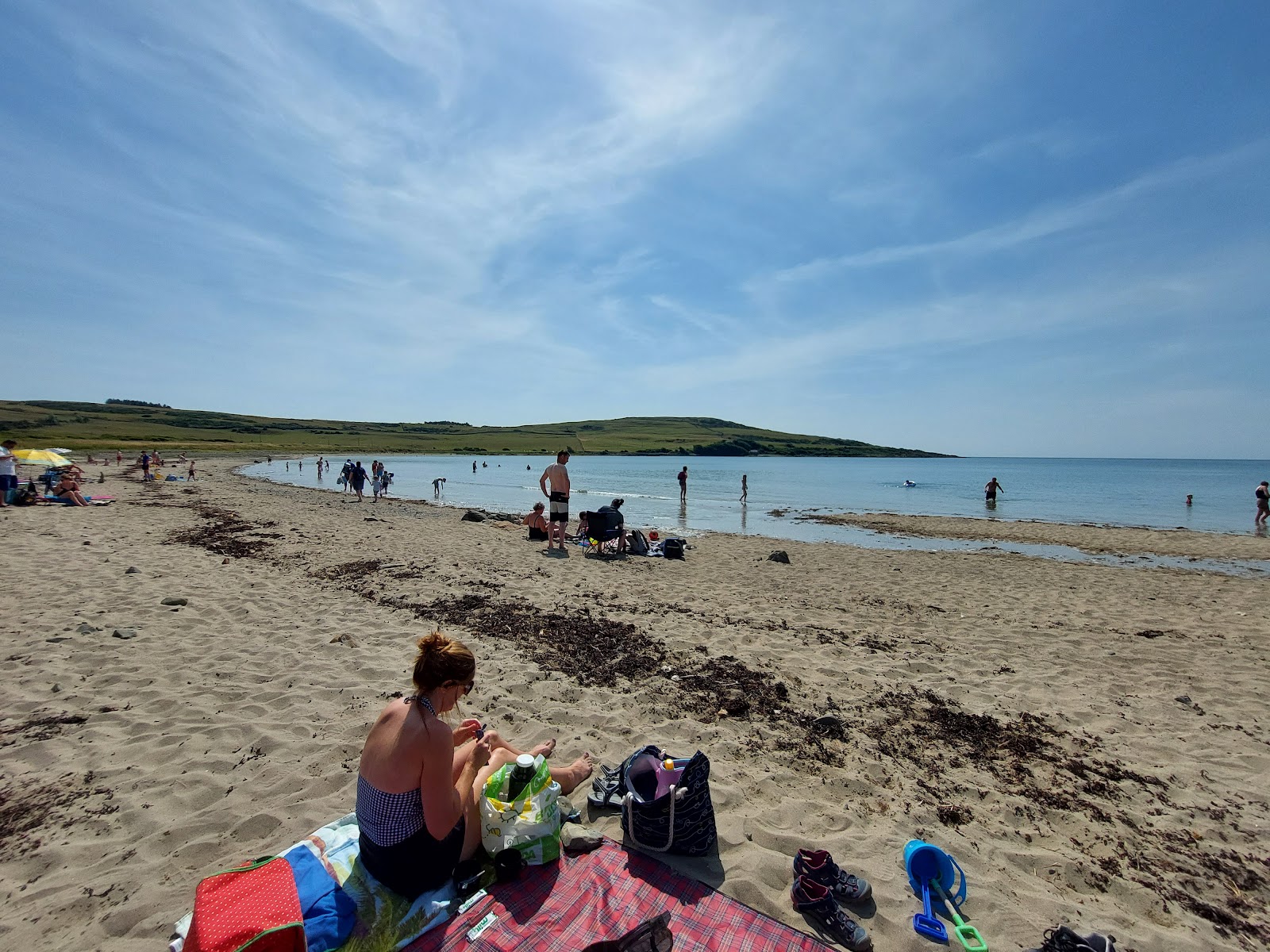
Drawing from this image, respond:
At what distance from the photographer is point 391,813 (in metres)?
3.12

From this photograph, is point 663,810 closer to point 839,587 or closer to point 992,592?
point 839,587

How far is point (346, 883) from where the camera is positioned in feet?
10.6

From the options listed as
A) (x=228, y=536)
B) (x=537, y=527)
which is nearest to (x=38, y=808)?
(x=228, y=536)

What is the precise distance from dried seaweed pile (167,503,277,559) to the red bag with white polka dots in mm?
10687

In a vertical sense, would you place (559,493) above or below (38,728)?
above

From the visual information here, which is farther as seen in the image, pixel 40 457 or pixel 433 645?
pixel 40 457

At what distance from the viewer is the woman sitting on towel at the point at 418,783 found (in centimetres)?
311

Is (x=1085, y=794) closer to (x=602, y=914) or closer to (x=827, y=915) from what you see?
(x=827, y=915)

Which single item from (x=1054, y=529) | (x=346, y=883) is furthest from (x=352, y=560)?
(x=1054, y=529)

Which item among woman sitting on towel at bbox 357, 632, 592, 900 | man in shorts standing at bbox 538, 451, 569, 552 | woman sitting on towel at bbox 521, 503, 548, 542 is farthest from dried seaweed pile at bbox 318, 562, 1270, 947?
woman sitting on towel at bbox 521, 503, 548, 542

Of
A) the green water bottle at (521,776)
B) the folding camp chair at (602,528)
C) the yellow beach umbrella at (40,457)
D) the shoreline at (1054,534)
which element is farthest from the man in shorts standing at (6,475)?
the green water bottle at (521,776)

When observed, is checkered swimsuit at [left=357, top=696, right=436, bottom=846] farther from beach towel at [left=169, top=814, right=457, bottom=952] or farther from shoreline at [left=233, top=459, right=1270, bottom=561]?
shoreline at [left=233, top=459, right=1270, bottom=561]

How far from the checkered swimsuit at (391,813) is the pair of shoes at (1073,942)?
3.31 meters

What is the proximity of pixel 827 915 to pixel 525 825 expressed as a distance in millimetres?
1771
